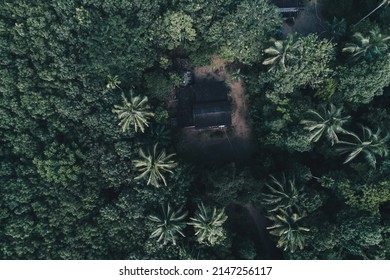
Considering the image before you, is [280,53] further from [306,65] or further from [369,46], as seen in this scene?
[369,46]

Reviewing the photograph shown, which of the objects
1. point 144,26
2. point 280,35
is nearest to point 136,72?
point 144,26

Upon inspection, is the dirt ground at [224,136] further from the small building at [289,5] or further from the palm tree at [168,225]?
the small building at [289,5]

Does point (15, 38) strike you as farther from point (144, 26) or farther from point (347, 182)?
point (347, 182)

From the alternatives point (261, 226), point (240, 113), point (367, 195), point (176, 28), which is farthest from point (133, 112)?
point (367, 195)

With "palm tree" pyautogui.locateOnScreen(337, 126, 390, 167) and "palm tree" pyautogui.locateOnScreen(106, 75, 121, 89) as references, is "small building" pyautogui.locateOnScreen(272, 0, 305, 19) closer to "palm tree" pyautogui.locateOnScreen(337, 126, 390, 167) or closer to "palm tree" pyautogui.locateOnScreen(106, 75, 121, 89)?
"palm tree" pyautogui.locateOnScreen(337, 126, 390, 167)

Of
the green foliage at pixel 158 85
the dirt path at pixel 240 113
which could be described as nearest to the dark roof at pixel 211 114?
the dirt path at pixel 240 113
